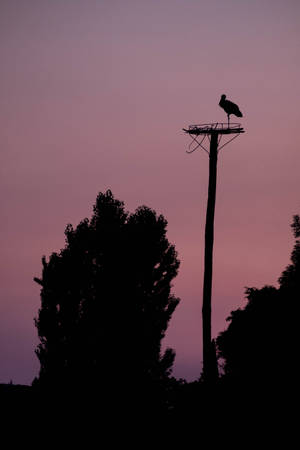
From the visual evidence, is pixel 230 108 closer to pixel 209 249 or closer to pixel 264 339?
pixel 209 249

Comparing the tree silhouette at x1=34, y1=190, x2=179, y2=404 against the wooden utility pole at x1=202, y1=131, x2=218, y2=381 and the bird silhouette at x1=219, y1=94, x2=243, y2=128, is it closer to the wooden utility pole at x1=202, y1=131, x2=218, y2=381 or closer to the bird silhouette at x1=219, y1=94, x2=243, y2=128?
the wooden utility pole at x1=202, y1=131, x2=218, y2=381

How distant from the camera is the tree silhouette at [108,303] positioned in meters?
33.1

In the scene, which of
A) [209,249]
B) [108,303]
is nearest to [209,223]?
[209,249]

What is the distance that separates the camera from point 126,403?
29828 millimetres

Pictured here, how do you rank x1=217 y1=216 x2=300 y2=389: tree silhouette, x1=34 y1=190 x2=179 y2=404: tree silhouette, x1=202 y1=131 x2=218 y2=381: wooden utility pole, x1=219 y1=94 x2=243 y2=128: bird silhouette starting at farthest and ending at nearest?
1. x1=34 y1=190 x2=179 y2=404: tree silhouette
2. x1=217 y1=216 x2=300 y2=389: tree silhouette
3. x1=219 y1=94 x2=243 y2=128: bird silhouette
4. x1=202 y1=131 x2=218 y2=381: wooden utility pole

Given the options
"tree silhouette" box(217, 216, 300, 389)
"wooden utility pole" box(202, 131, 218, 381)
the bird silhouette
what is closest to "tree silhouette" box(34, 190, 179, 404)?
"tree silhouette" box(217, 216, 300, 389)

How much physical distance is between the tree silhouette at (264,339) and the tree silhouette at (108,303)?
3483mm

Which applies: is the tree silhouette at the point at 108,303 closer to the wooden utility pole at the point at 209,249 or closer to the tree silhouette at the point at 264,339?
the tree silhouette at the point at 264,339

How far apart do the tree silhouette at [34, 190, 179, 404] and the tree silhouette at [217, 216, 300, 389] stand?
3.48 meters

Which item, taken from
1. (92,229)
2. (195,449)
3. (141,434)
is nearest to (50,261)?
(92,229)

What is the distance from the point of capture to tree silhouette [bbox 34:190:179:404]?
109 feet

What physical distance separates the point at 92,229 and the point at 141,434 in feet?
46.0

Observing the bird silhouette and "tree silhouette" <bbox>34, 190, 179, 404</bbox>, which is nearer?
the bird silhouette

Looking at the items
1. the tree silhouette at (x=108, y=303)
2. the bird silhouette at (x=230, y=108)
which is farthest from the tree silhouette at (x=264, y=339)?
the bird silhouette at (x=230, y=108)
